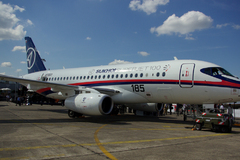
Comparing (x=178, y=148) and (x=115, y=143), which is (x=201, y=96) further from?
(x=115, y=143)

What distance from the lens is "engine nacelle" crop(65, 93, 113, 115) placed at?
12128 millimetres

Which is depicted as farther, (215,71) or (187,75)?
(187,75)

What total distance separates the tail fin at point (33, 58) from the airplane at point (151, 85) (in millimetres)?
9506

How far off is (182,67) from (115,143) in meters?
7.51

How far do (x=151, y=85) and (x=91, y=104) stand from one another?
410cm

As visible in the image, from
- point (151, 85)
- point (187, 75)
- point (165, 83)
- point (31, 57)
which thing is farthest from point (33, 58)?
point (187, 75)

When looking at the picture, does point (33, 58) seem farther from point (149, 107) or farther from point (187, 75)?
point (187, 75)

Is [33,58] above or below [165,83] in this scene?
above

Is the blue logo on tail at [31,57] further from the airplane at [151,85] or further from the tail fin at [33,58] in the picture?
the airplane at [151,85]

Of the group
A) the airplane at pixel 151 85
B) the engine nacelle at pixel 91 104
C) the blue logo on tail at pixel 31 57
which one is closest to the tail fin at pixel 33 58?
the blue logo on tail at pixel 31 57

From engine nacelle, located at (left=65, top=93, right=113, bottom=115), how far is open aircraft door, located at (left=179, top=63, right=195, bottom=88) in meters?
4.83

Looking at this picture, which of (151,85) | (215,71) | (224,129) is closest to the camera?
(224,129)

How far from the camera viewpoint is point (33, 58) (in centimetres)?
2366

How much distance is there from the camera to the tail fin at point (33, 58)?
76.9 ft
